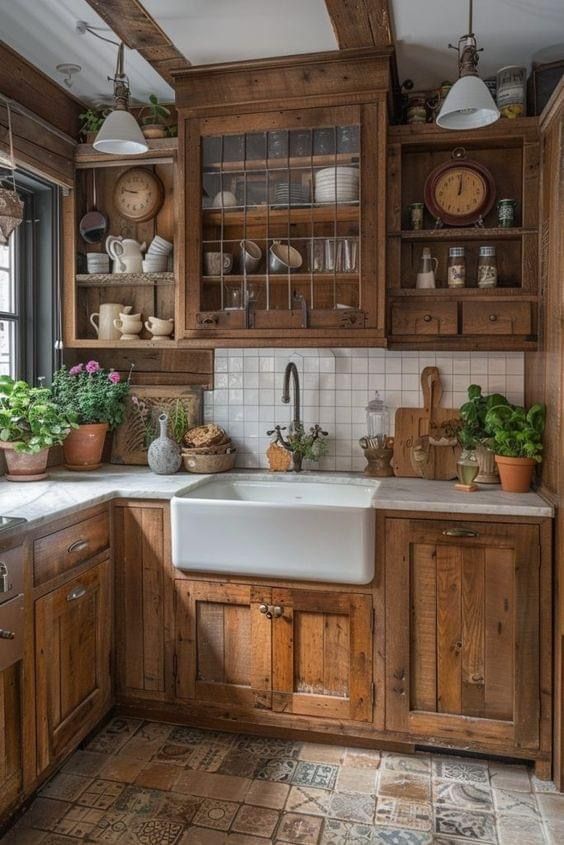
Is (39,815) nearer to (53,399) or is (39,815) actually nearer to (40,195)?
(53,399)

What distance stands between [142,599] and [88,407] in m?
0.87

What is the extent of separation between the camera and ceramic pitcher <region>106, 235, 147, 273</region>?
2871mm

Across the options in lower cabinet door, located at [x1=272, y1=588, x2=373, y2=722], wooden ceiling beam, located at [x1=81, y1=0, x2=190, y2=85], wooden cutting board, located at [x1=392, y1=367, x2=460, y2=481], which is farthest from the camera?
wooden cutting board, located at [x1=392, y1=367, x2=460, y2=481]

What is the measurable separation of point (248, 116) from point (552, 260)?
1268 millimetres

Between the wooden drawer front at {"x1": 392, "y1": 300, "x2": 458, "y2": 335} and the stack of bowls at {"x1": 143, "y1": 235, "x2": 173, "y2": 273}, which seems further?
the stack of bowls at {"x1": 143, "y1": 235, "x2": 173, "y2": 273}

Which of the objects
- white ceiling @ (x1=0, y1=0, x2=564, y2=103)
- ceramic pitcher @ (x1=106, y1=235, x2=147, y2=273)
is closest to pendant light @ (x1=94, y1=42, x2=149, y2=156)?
white ceiling @ (x1=0, y1=0, x2=564, y2=103)

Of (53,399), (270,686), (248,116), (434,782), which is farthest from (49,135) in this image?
(434,782)

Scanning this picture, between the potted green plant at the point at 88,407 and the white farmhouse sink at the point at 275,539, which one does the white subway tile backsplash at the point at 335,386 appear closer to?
the potted green plant at the point at 88,407

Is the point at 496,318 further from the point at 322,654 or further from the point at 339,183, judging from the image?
the point at 322,654

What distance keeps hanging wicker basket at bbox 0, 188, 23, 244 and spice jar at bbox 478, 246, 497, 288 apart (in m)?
1.72

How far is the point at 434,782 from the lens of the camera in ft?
7.03

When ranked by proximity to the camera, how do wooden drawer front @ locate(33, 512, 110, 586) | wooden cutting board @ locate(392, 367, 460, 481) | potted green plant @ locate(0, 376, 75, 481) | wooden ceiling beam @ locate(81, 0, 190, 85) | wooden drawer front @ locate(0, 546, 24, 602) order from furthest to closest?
1. wooden cutting board @ locate(392, 367, 460, 481)
2. potted green plant @ locate(0, 376, 75, 481)
3. wooden ceiling beam @ locate(81, 0, 190, 85)
4. wooden drawer front @ locate(33, 512, 110, 586)
5. wooden drawer front @ locate(0, 546, 24, 602)

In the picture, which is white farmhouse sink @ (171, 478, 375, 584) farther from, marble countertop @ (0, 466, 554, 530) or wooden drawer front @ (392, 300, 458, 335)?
wooden drawer front @ (392, 300, 458, 335)

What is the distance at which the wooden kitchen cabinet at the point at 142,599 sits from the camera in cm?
242
